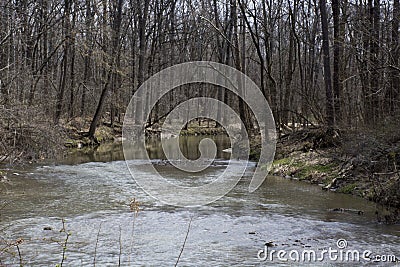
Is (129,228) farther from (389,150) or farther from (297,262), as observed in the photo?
(389,150)

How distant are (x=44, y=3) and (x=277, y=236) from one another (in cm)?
1948

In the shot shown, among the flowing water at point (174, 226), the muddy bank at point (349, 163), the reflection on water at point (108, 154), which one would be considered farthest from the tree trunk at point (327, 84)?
the reflection on water at point (108, 154)

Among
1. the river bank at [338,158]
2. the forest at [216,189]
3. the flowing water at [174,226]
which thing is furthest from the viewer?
the river bank at [338,158]

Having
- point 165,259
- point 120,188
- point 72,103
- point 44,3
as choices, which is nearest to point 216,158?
point 120,188

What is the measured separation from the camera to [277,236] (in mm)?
8883

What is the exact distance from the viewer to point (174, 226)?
966cm

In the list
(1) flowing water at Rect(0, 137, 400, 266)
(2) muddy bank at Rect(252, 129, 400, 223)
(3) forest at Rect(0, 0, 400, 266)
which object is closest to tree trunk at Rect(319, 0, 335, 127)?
Result: (3) forest at Rect(0, 0, 400, 266)

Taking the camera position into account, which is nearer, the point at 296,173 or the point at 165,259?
the point at 165,259

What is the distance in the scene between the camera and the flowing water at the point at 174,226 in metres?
7.57

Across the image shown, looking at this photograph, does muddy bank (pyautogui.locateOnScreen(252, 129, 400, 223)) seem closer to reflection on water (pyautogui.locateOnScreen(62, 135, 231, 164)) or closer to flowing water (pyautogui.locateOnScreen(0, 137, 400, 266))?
flowing water (pyautogui.locateOnScreen(0, 137, 400, 266))

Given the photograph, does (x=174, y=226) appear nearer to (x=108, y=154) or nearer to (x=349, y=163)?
(x=349, y=163)

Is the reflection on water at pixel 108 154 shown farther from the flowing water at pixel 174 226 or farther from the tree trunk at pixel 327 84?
the flowing water at pixel 174 226

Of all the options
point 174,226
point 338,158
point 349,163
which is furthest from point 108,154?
A: point 174,226

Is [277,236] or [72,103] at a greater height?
[72,103]
